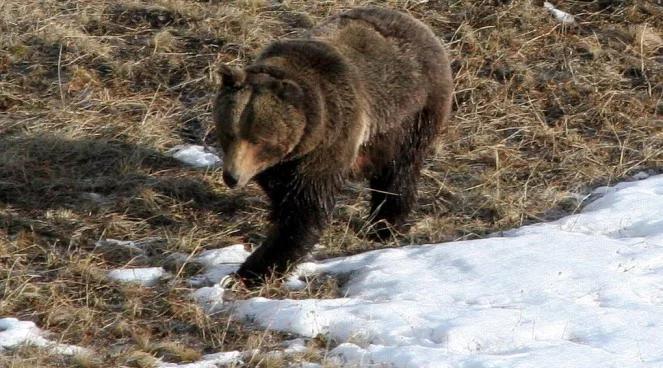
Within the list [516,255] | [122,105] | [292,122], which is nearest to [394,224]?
[516,255]

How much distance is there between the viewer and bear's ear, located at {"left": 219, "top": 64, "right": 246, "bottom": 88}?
6672 mm

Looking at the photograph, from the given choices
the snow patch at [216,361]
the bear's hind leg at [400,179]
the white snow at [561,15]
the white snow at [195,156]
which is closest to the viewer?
the snow patch at [216,361]

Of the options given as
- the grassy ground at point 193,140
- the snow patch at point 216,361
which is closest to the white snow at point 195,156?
the grassy ground at point 193,140

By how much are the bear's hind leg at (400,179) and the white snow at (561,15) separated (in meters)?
3.55

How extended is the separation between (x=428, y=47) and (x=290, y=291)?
202 cm

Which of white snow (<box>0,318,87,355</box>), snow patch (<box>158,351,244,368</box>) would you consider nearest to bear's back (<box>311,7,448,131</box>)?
snow patch (<box>158,351,244,368</box>)

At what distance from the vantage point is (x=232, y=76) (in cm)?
668

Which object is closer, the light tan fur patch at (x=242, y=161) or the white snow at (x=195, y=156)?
the light tan fur patch at (x=242, y=161)

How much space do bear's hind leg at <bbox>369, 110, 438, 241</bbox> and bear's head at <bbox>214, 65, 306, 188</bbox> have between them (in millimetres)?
1297

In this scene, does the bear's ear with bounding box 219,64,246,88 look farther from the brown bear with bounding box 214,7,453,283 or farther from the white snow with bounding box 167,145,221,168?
the white snow with bounding box 167,145,221,168

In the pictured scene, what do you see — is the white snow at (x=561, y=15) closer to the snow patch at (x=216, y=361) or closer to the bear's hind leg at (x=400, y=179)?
the bear's hind leg at (x=400, y=179)

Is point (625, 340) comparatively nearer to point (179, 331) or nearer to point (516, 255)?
point (516, 255)

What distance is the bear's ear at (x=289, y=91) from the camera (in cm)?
674

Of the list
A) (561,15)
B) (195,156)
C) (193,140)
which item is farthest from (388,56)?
(561,15)
